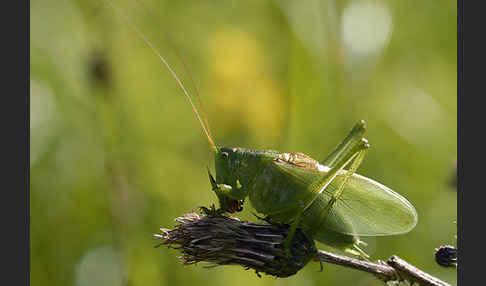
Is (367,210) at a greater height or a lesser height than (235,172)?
lesser

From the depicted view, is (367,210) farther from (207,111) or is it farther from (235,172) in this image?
(207,111)

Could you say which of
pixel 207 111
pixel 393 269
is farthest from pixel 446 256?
pixel 207 111

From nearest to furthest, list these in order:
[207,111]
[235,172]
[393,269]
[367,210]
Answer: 1. [393,269]
2. [367,210]
3. [235,172]
4. [207,111]

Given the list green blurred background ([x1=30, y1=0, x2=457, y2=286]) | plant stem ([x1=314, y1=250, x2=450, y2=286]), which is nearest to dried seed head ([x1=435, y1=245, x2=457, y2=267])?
plant stem ([x1=314, y1=250, x2=450, y2=286])

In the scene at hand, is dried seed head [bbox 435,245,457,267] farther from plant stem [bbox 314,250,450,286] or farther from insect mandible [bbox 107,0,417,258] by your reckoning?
insect mandible [bbox 107,0,417,258]

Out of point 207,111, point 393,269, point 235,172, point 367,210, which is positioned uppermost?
point 207,111

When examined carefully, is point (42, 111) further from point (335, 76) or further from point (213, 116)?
point (335, 76)

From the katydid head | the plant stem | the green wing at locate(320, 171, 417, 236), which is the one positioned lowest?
the plant stem

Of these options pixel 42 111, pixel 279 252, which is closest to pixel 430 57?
pixel 279 252
